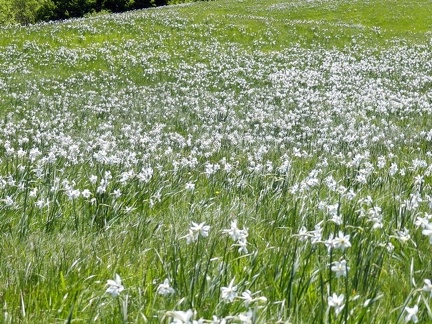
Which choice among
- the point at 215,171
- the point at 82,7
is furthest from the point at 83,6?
the point at 215,171

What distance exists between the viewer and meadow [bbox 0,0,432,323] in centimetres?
299

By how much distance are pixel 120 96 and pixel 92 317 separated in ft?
50.0

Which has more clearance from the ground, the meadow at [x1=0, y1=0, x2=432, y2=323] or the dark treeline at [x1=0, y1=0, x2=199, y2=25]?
the dark treeline at [x1=0, y1=0, x2=199, y2=25]

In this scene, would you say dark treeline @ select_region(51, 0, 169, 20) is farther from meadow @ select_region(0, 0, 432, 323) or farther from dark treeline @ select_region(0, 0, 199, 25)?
meadow @ select_region(0, 0, 432, 323)

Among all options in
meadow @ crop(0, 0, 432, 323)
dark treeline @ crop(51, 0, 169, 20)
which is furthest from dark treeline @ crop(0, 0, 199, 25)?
meadow @ crop(0, 0, 432, 323)

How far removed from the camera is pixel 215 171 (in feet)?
22.7

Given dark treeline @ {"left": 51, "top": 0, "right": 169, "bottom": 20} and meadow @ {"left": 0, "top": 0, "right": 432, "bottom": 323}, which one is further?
dark treeline @ {"left": 51, "top": 0, "right": 169, "bottom": 20}

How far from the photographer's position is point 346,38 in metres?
31.2

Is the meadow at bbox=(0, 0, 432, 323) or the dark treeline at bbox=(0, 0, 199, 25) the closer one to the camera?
the meadow at bbox=(0, 0, 432, 323)

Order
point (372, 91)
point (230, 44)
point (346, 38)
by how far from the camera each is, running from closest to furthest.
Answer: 1. point (372, 91)
2. point (230, 44)
3. point (346, 38)

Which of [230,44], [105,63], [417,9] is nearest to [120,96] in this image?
[105,63]

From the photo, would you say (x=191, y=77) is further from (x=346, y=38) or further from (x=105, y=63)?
(x=346, y=38)

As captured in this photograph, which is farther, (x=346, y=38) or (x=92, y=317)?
(x=346, y=38)

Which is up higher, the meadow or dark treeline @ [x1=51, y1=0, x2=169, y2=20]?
dark treeline @ [x1=51, y1=0, x2=169, y2=20]
